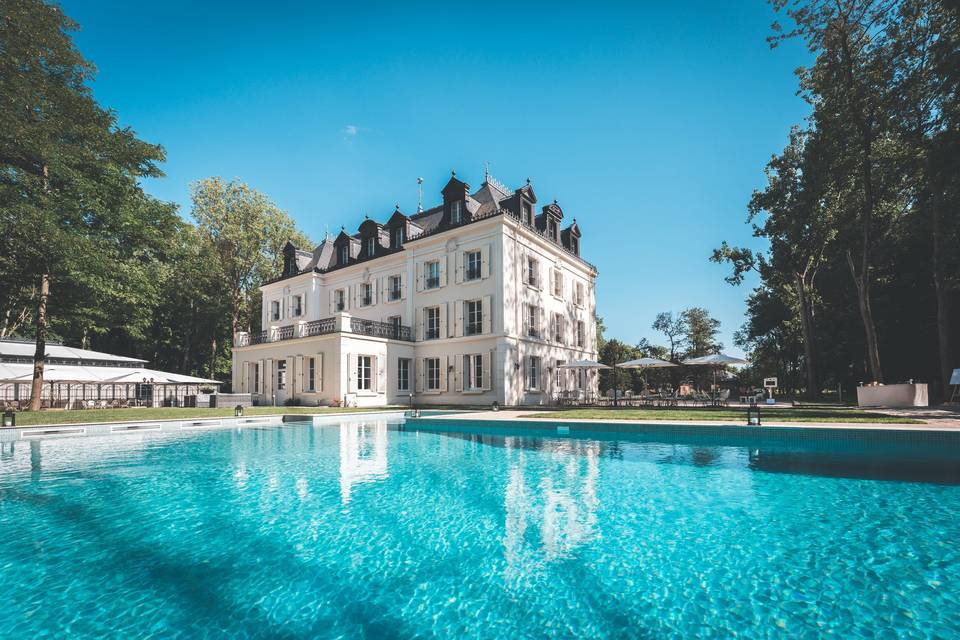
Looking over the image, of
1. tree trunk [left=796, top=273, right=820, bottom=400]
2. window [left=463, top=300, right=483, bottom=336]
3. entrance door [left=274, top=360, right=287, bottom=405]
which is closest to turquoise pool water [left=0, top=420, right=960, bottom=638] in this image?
window [left=463, top=300, right=483, bottom=336]

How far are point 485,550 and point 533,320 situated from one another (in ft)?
60.3

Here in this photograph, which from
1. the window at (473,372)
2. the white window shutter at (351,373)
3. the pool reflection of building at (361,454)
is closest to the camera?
the pool reflection of building at (361,454)

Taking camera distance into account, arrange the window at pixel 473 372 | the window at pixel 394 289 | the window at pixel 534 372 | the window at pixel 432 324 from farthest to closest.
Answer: the window at pixel 394 289 < the window at pixel 432 324 < the window at pixel 534 372 < the window at pixel 473 372

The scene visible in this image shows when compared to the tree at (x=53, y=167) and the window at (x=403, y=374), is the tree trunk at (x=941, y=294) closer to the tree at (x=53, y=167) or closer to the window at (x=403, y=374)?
the window at (x=403, y=374)

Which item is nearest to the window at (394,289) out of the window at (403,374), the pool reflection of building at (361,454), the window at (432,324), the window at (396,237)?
the window at (396,237)

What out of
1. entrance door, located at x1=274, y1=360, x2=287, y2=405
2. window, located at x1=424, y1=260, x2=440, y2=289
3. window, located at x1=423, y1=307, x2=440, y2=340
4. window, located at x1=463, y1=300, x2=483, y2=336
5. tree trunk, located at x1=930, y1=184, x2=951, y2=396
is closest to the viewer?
tree trunk, located at x1=930, y1=184, x2=951, y2=396

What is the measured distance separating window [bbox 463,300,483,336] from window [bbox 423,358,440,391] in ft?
8.13

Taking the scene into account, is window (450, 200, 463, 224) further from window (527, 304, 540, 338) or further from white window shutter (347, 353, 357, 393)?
white window shutter (347, 353, 357, 393)

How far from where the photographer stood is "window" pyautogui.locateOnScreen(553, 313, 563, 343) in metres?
23.4

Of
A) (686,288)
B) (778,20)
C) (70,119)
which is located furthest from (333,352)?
(686,288)

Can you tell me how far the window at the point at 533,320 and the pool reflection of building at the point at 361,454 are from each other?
977 centimetres

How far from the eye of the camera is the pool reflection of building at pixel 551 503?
12.7ft

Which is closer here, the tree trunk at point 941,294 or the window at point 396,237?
the tree trunk at point 941,294

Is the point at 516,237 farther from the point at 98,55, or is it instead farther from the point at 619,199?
the point at 98,55
